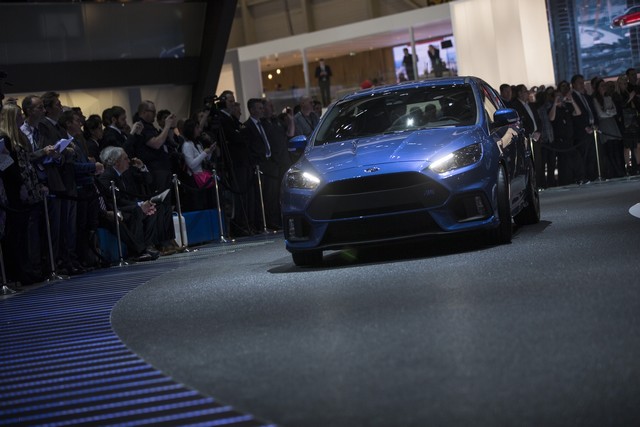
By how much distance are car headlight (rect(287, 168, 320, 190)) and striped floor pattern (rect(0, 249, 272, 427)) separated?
76.6 inches

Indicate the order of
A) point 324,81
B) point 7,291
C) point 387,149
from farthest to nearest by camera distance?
1. point 324,81
2. point 7,291
3. point 387,149

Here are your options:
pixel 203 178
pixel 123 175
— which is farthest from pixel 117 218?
pixel 203 178

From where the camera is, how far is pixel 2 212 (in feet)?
43.2

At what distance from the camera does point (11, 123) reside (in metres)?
13.2

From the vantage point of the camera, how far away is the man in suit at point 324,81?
1865 inches

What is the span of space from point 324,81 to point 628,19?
15437 millimetres

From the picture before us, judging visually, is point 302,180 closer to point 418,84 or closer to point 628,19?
point 418,84

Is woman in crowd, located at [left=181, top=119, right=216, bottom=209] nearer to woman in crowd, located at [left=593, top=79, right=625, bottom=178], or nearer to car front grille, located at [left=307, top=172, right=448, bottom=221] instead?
car front grille, located at [left=307, top=172, right=448, bottom=221]

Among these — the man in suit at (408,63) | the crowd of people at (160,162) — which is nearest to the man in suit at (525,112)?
the crowd of people at (160,162)

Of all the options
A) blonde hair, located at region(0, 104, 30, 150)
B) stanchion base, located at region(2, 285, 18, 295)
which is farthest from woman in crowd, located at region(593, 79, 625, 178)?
stanchion base, located at region(2, 285, 18, 295)

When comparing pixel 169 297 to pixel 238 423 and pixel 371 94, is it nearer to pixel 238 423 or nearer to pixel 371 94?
pixel 371 94

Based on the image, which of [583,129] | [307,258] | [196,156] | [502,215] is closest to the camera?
[502,215]

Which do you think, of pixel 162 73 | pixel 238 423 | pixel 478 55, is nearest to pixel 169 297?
pixel 238 423

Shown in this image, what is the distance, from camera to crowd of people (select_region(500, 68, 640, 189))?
2344 centimetres
